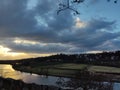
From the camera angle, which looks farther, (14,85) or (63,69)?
(63,69)

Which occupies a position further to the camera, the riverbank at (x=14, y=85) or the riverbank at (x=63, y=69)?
the riverbank at (x=63, y=69)

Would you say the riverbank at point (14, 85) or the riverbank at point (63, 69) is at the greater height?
the riverbank at point (63, 69)

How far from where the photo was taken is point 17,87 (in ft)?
33.2

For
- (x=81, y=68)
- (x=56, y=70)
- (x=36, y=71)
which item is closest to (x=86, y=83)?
(x=81, y=68)

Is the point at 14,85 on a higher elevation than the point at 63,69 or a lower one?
lower

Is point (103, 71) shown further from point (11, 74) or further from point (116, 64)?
point (11, 74)

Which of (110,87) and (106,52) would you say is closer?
(106,52)

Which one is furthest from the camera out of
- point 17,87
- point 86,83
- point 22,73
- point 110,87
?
point 110,87

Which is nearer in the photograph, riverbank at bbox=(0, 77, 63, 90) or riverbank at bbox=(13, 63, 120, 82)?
riverbank at bbox=(0, 77, 63, 90)

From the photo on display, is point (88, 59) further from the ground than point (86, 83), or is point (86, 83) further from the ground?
point (88, 59)

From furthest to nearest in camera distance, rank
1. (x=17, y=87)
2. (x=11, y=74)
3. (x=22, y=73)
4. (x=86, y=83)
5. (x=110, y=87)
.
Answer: (x=110, y=87) → (x=86, y=83) → (x=22, y=73) → (x=11, y=74) → (x=17, y=87)

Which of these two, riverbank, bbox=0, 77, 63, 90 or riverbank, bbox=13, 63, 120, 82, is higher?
riverbank, bbox=13, 63, 120, 82

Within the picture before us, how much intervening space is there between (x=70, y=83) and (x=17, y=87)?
29.9 feet

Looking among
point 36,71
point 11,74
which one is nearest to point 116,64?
point 36,71
